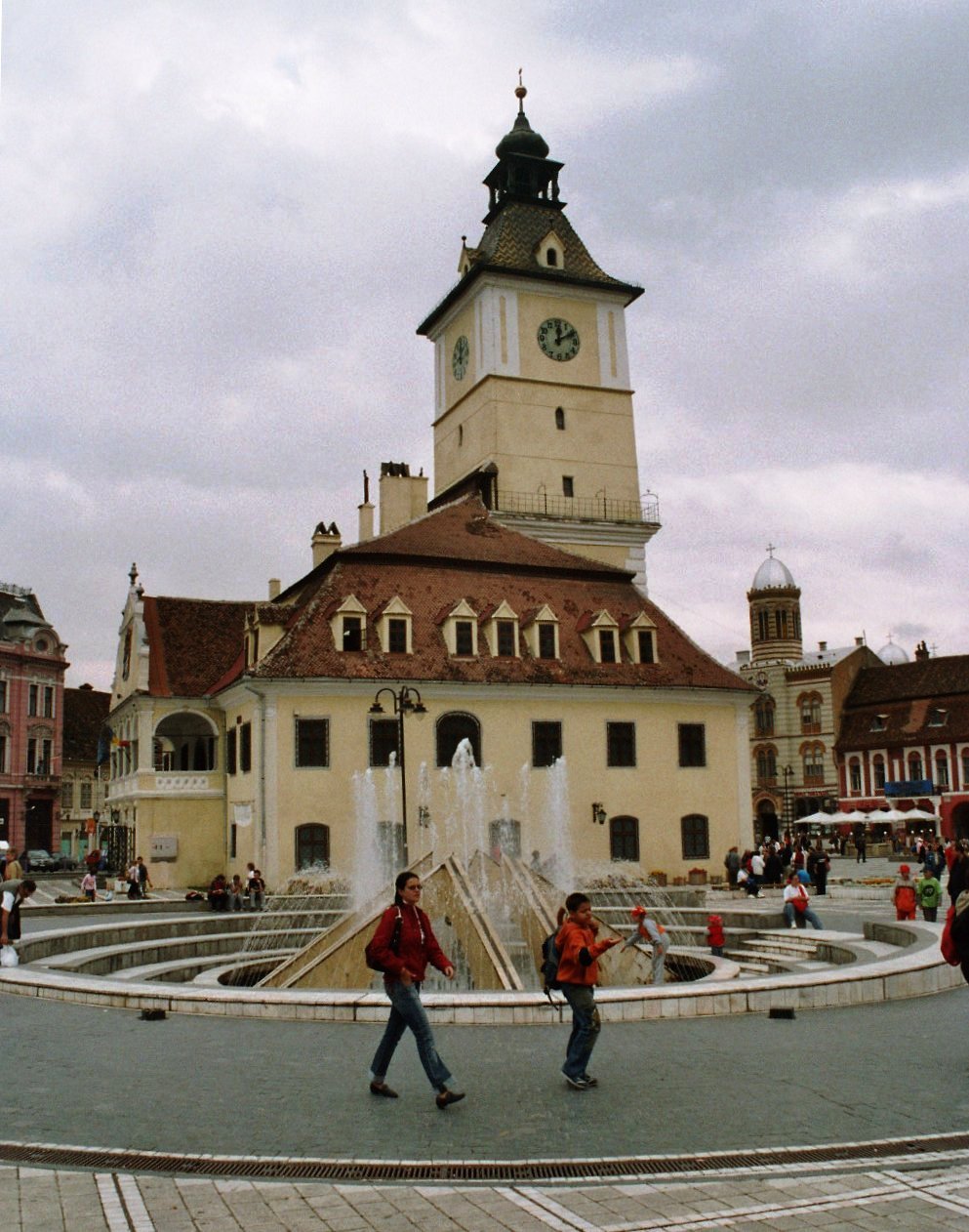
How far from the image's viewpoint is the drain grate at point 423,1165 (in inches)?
293

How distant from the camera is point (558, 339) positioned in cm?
5478

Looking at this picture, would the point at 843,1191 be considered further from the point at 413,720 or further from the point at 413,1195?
the point at 413,720

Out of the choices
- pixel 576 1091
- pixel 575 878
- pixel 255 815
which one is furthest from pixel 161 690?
pixel 576 1091

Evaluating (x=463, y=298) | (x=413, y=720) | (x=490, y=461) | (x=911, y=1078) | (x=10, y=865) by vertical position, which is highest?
(x=463, y=298)

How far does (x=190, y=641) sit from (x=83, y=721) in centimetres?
4933

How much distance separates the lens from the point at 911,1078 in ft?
32.9

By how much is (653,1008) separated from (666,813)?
2780cm

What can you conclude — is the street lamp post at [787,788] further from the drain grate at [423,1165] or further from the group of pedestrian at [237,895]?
the drain grate at [423,1165]

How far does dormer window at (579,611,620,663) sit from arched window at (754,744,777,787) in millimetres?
49274

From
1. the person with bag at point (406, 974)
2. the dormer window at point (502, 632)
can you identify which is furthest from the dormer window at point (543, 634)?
the person with bag at point (406, 974)

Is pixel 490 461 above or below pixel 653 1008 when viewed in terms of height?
above

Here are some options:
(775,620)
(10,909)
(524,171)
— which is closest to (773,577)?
(775,620)

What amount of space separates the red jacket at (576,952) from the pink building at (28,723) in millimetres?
68797

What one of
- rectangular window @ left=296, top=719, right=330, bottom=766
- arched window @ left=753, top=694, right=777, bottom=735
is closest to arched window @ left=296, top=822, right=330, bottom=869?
rectangular window @ left=296, top=719, right=330, bottom=766
